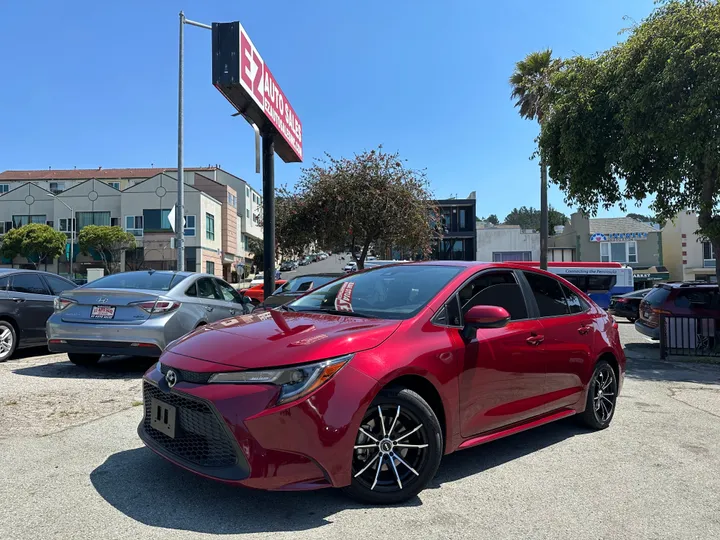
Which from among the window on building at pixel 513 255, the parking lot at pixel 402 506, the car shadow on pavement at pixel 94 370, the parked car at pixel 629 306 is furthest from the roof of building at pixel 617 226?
the car shadow on pavement at pixel 94 370

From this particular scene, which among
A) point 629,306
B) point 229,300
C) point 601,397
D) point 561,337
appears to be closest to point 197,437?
point 561,337

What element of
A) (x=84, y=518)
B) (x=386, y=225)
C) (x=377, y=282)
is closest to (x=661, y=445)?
(x=377, y=282)

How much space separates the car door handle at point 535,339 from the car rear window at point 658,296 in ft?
28.6

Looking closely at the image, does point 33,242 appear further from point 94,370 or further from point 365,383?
point 365,383

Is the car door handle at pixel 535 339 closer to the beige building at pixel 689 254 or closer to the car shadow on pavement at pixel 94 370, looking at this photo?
the car shadow on pavement at pixel 94 370

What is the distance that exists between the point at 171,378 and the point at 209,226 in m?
48.9

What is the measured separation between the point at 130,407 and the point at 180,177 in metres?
14.8

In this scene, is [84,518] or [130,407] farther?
[130,407]

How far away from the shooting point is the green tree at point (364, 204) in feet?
62.1

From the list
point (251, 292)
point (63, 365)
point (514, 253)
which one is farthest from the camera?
point (514, 253)

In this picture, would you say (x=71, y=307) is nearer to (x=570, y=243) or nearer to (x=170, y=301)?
(x=170, y=301)

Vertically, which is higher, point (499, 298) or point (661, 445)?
point (499, 298)

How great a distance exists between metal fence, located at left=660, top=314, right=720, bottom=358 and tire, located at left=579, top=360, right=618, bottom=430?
6341 mm

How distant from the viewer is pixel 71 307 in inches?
273
